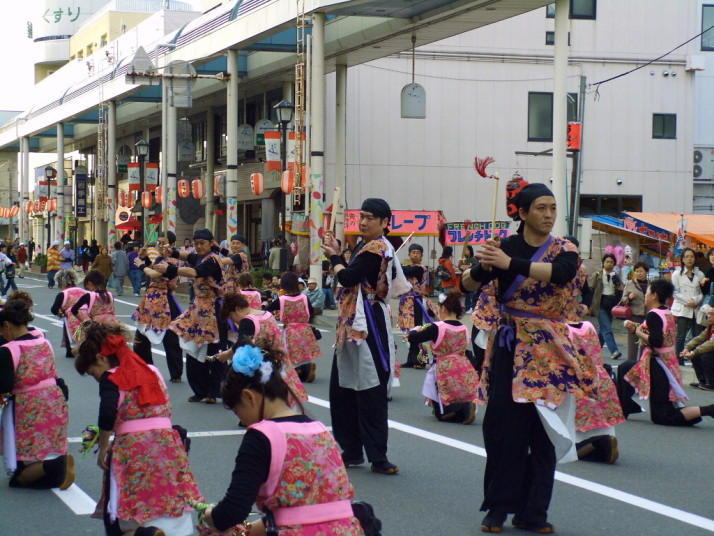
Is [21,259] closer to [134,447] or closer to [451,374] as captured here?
[451,374]

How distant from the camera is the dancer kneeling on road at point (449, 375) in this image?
10656 millimetres

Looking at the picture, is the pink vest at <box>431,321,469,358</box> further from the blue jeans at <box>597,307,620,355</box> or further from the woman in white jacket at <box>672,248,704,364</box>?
the blue jeans at <box>597,307,620,355</box>

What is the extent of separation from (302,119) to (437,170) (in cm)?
916

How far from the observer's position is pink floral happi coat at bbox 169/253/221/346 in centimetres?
1208

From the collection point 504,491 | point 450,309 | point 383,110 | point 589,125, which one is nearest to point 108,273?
point 383,110

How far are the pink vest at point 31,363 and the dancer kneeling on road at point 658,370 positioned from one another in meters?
5.52

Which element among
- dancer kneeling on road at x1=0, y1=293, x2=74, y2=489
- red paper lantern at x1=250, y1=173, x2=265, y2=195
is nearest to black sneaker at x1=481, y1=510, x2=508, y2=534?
dancer kneeling on road at x1=0, y1=293, x2=74, y2=489

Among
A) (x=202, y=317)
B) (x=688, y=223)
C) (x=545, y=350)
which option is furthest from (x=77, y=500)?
(x=688, y=223)

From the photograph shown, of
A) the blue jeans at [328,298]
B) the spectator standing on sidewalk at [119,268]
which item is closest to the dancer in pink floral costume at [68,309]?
the blue jeans at [328,298]

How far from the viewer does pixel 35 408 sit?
24.7ft

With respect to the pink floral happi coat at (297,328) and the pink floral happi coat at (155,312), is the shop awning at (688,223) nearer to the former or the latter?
the pink floral happi coat at (297,328)

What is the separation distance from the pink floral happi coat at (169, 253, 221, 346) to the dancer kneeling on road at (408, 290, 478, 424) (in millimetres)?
2539

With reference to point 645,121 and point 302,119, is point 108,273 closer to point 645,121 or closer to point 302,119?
point 302,119

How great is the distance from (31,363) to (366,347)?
238 centimetres
